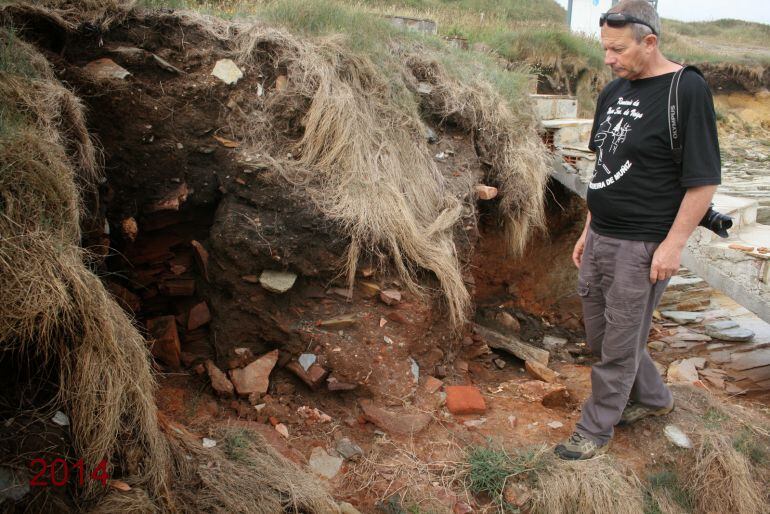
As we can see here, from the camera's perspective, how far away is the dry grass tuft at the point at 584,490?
3033mm

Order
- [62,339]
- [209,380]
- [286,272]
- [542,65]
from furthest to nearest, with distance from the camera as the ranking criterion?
[542,65] → [286,272] → [209,380] → [62,339]

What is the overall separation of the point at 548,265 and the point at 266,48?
11.2 feet

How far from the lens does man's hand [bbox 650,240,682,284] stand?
107 inches

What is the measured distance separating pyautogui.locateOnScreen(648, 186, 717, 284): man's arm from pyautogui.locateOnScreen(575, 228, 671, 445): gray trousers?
0.08 m

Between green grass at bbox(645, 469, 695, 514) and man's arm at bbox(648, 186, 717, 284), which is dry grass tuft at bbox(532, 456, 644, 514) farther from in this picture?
man's arm at bbox(648, 186, 717, 284)

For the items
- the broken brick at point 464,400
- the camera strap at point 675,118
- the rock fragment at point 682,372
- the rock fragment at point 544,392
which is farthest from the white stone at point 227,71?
the rock fragment at point 682,372

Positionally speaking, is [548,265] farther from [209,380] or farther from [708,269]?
[209,380]

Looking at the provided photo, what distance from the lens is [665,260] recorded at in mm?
2740

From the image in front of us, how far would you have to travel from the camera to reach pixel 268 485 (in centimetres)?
278

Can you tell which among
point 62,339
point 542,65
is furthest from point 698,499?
point 542,65

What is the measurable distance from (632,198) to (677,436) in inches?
63.1

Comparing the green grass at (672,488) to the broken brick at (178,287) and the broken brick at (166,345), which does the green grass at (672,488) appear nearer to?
the broken brick at (166,345)

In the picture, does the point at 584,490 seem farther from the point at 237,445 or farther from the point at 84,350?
the point at 84,350

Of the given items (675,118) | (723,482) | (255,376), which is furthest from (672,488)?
(255,376)
